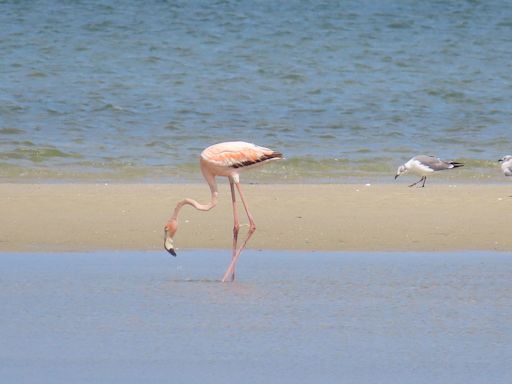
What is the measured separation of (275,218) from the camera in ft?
36.1

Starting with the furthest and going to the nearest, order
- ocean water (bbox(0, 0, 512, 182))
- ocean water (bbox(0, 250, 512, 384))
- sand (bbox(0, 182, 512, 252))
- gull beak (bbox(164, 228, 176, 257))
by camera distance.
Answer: ocean water (bbox(0, 0, 512, 182)) → sand (bbox(0, 182, 512, 252)) → gull beak (bbox(164, 228, 176, 257)) → ocean water (bbox(0, 250, 512, 384))

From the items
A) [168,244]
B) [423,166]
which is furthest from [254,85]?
[168,244]

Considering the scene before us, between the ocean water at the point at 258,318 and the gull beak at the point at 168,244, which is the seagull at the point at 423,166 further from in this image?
the gull beak at the point at 168,244

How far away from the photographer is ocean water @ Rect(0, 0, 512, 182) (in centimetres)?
1703

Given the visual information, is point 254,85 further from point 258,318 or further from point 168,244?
point 258,318

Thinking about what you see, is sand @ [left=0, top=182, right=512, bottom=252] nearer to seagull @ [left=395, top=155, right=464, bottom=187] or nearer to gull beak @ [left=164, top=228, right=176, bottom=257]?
seagull @ [left=395, top=155, right=464, bottom=187]

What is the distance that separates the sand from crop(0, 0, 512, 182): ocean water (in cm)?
205

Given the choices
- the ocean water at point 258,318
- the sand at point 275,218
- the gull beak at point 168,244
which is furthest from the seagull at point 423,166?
the gull beak at point 168,244

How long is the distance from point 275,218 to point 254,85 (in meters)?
14.6

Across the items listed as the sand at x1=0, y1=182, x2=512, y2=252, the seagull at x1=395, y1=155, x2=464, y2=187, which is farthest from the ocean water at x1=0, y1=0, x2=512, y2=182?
the sand at x1=0, y1=182, x2=512, y2=252

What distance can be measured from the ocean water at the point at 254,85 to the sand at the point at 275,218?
205 centimetres

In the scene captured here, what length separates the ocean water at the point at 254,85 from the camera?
55.9 feet

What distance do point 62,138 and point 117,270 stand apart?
1004 cm

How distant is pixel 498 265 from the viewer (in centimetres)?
887
